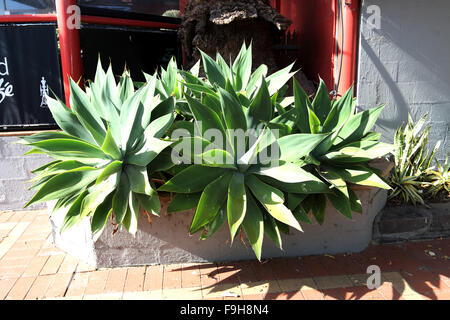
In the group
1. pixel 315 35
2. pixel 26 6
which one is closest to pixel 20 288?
pixel 26 6

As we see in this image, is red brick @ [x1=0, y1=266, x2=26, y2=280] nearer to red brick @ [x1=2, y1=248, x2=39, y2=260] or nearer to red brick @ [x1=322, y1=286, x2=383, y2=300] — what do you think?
red brick @ [x1=2, y1=248, x2=39, y2=260]

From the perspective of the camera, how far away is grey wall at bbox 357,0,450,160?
3943 millimetres

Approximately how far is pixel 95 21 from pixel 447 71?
3.94 metres

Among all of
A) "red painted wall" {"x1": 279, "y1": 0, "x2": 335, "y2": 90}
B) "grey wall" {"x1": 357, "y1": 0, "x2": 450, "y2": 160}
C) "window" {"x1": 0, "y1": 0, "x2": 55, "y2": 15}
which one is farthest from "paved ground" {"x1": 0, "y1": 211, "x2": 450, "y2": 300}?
"window" {"x1": 0, "y1": 0, "x2": 55, "y2": 15}

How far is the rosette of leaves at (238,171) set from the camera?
232 centimetres

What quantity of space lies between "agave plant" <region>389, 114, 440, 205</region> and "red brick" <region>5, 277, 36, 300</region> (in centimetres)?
317

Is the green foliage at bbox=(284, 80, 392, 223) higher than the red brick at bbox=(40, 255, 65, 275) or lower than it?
higher

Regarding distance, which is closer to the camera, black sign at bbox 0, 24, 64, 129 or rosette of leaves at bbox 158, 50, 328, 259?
rosette of leaves at bbox 158, 50, 328, 259

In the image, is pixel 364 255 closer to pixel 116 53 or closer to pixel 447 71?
pixel 447 71

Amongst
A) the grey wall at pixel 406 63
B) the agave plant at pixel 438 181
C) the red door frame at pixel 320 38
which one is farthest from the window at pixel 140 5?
the agave plant at pixel 438 181

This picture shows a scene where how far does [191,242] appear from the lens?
2.90 m

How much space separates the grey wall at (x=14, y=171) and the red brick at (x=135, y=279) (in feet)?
6.41

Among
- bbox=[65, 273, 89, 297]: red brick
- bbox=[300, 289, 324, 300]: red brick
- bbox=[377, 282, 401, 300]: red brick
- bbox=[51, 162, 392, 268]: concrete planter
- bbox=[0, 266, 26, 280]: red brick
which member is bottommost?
bbox=[377, 282, 401, 300]: red brick

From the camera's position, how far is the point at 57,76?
403 cm
